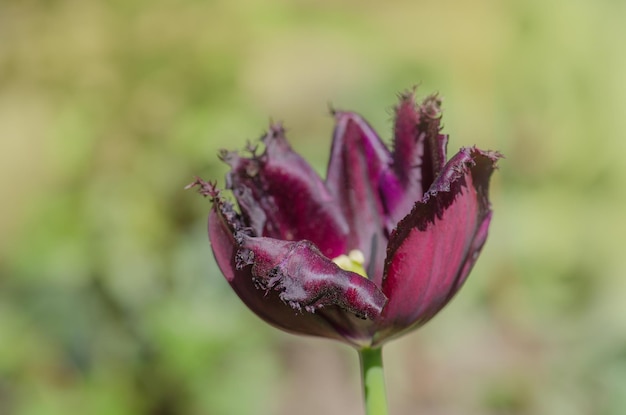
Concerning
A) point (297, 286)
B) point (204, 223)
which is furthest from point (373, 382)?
point (204, 223)

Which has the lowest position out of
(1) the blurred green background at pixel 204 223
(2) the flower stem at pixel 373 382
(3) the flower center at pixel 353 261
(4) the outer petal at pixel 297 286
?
(2) the flower stem at pixel 373 382

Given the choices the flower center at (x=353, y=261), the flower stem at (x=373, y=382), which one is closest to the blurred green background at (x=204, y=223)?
the flower center at (x=353, y=261)

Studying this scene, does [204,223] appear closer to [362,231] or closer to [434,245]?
[362,231]

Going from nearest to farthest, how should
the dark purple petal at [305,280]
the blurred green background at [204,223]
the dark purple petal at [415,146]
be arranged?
1. the dark purple petal at [305,280]
2. the dark purple petal at [415,146]
3. the blurred green background at [204,223]

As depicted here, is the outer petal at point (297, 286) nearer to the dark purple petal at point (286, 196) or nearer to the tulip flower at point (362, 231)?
the tulip flower at point (362, 231)

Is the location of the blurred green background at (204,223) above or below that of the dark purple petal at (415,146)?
above

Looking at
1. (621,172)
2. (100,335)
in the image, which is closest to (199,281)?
(100,335)

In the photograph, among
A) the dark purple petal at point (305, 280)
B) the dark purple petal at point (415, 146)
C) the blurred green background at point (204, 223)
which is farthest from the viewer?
the blurred green background at point (204, 223)
